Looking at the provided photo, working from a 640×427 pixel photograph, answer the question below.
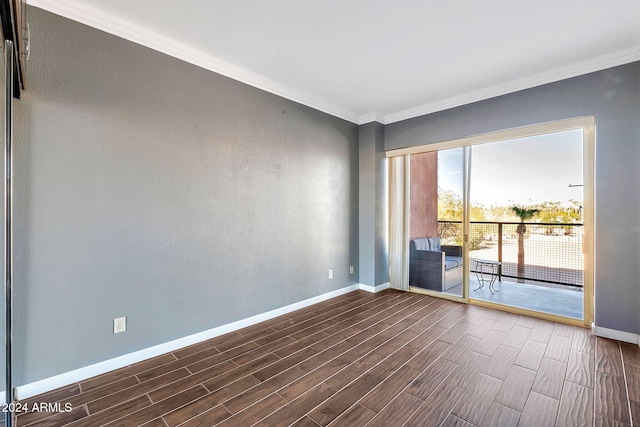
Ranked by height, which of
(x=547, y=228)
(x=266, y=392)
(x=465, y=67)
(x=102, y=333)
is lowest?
(x=266, y=392)

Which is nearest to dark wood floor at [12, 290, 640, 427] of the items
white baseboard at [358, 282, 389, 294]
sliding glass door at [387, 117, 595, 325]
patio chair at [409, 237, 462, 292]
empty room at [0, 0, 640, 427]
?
empty room at [0, 0, 640, 427]

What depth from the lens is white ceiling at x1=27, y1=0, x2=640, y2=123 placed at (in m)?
2.14

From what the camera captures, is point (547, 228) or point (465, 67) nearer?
point (465, 67)

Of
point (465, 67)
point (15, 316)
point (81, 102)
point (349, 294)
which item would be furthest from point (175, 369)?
point (465, 67)

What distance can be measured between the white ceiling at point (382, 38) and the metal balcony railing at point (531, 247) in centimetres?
186

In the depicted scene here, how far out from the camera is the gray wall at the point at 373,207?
14.6ft

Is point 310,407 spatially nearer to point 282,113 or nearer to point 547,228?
point 282,113

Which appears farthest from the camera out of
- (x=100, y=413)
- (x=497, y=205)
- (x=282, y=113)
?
(x=497, y=205)

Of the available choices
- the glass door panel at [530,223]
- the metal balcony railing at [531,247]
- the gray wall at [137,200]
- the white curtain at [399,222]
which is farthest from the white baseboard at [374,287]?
the gray wall at [137,200]

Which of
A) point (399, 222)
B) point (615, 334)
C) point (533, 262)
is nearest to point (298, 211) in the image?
point (399, 222)

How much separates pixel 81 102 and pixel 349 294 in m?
3.78

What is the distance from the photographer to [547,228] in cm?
388

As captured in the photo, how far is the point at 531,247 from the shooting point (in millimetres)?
4273

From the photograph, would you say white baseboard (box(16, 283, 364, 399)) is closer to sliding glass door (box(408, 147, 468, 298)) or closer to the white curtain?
the white curtain
